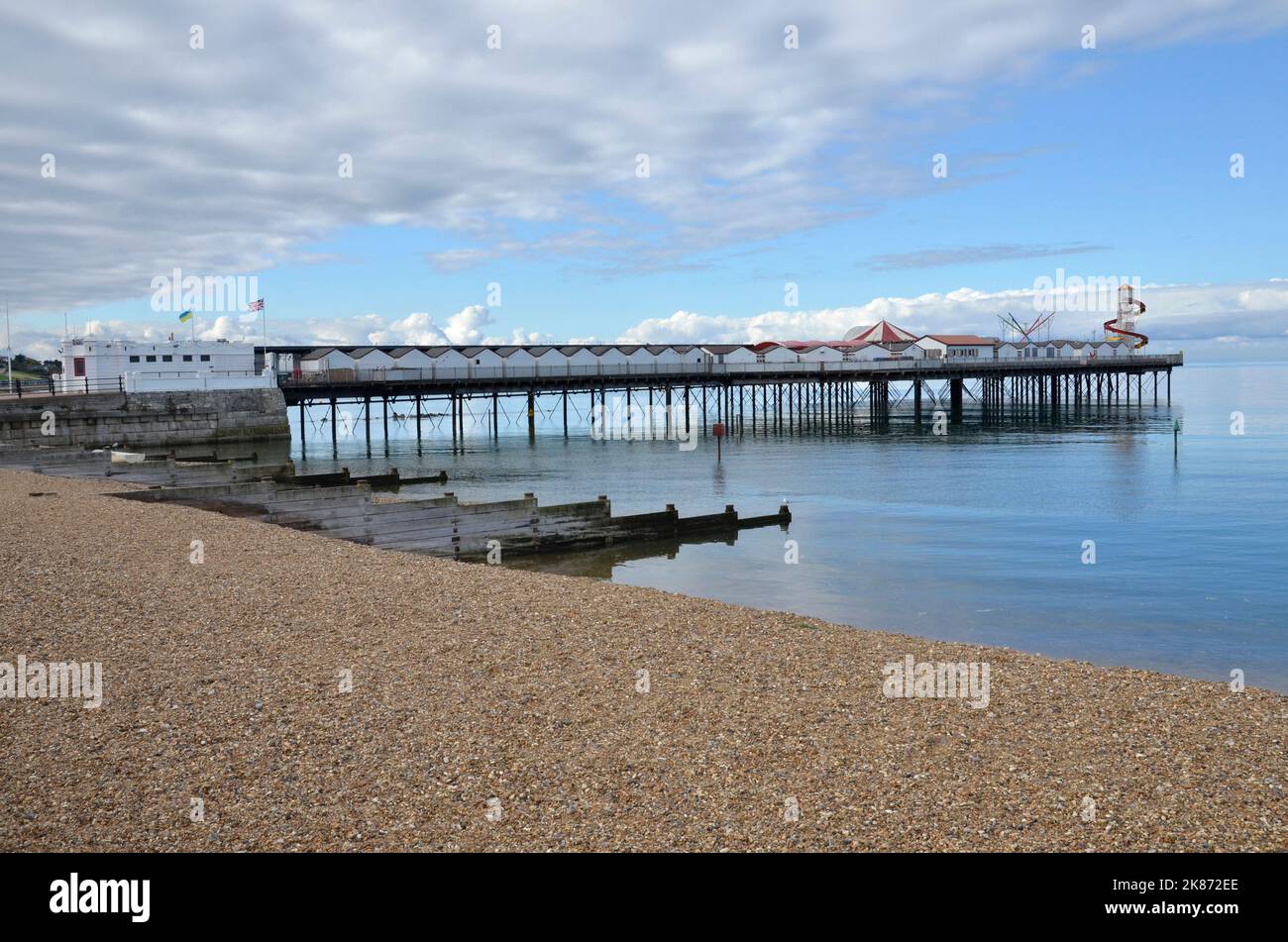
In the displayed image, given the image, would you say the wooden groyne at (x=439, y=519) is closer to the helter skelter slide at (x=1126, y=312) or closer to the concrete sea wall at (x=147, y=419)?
the concrete sea wall at (x=147, y=419)

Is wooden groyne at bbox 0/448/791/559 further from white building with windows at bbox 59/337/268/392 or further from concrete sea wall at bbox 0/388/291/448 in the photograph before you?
white building with windows at bbox 59/337/268/392

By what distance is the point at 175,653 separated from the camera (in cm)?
1013

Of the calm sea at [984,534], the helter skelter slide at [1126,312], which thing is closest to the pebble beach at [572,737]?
the calm sea at [984,534]

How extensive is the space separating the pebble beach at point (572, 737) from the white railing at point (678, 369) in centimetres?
5257

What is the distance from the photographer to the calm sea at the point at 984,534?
53.1 feet

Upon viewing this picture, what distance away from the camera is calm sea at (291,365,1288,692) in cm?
1619

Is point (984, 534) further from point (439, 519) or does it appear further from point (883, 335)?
point (883, 335)

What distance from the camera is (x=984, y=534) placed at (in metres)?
26.6

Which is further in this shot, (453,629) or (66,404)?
(66,404)

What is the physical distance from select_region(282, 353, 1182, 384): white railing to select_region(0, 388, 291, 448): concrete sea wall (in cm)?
404
